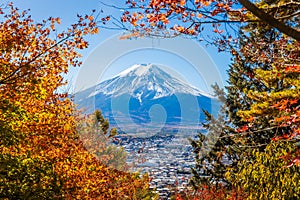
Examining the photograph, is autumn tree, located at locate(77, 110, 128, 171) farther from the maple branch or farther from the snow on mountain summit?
the snow on mountain summit

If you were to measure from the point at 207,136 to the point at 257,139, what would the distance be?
6261mm

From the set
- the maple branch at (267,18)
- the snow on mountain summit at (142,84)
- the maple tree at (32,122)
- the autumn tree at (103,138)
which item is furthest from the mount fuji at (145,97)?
the maple branch at (267,18)

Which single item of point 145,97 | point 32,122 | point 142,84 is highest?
point 142,84

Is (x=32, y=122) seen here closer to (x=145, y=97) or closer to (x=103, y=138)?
(x=103, y=138)

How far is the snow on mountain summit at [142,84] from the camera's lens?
80.7m

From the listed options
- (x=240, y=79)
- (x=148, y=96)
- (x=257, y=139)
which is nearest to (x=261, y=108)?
(x=257, y=139)

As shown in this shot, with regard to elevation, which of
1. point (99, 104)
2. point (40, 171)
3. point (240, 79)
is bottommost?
point (40, 171)

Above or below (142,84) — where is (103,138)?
below

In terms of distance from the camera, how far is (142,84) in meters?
100

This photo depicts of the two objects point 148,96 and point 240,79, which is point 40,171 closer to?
point 240,79

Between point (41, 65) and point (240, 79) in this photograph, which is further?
point (240, 79)

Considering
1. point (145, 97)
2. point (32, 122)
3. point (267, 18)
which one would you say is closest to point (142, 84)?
point (145, 97)

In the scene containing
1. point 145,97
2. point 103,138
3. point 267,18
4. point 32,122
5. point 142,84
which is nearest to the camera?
point 267,18

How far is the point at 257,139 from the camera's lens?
22266mm
